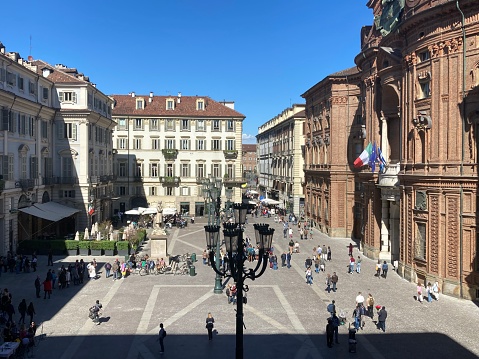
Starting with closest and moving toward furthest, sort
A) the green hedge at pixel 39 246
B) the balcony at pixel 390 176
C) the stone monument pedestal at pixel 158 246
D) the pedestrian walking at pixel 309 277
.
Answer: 1. the pedestrian walking at pixel 309 277
2. the balcony at pixel 390 176
3. the stone monument pedestal at pixel 158 246
4. the green hedge at pixel 39 246

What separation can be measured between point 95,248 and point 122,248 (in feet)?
7.48

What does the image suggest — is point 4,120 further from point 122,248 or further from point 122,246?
point 122,248

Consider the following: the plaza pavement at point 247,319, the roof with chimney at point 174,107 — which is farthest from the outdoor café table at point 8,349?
the roof with chimney at point 174,107

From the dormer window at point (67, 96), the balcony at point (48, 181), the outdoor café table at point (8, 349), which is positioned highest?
the dormer window at point (67, 96)

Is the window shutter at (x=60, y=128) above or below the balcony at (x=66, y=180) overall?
above

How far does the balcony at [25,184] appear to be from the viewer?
38.8 metres

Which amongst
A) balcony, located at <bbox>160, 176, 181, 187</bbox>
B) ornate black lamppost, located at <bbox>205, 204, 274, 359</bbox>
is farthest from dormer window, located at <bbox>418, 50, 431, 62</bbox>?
balcony, located at <bbox>160, 176, 181, 187</bbox>

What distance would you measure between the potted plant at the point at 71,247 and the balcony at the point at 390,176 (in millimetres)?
25091

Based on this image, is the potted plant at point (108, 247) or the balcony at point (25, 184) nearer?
the balcony at point (25, 184)

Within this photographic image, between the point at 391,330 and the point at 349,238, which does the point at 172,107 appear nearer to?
the point at 349,238

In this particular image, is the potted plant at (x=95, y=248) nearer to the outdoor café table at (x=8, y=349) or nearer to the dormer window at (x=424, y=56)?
the outdoor café table at (x=8, y=349)

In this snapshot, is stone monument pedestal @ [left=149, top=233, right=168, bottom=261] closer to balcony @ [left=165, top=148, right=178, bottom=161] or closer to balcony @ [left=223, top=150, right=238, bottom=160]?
balcony @ [left=165, top=148, right=178, bottom=161]

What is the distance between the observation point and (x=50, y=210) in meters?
42.5

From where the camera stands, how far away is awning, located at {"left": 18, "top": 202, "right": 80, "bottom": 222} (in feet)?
130
